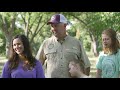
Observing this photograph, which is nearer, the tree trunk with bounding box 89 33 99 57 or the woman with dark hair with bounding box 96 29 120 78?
the woman with dark hair with bounding box 96 29 120 78

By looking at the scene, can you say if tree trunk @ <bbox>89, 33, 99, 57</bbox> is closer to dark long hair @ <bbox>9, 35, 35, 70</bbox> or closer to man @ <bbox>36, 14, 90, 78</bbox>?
man @ <bbox>36, 14, 90, 78</bbox>

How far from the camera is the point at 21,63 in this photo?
109 inches

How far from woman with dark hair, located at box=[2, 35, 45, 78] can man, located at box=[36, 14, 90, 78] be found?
289mm

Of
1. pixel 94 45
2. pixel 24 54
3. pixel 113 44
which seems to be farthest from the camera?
pixel 94 45

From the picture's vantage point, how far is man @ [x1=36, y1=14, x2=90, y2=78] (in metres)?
3.04

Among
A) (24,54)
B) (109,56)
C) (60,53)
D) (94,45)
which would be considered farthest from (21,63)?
(94,45)

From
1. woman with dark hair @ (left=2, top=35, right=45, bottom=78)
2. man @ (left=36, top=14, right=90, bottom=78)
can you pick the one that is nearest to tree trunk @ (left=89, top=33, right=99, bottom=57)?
man @ (left=36, top=14, right=90, bottom=78)

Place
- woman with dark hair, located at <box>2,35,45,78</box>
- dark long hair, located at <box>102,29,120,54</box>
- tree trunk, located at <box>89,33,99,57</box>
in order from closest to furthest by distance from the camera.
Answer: woman with dark hair, located at <box>2,35,45,78</box>
dark long hair, located at <box>102,29,120,54</box>
tree trunk, located at <box>89,33,99,57</box>

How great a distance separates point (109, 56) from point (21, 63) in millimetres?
890

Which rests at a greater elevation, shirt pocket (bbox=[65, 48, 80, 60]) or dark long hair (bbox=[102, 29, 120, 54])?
dark long hair (bbox=[102, 29, 120, 54])

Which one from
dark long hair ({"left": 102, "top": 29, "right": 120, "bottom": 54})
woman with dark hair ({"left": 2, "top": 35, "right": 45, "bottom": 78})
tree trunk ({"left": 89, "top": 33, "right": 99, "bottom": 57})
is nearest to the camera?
woman with dark hair ({"left": 2, "top": 35, "right": 45, "bottom": 78})

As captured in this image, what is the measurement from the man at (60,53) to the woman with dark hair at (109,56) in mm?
142

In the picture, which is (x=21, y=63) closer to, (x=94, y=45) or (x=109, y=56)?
(x=109, y=56)
